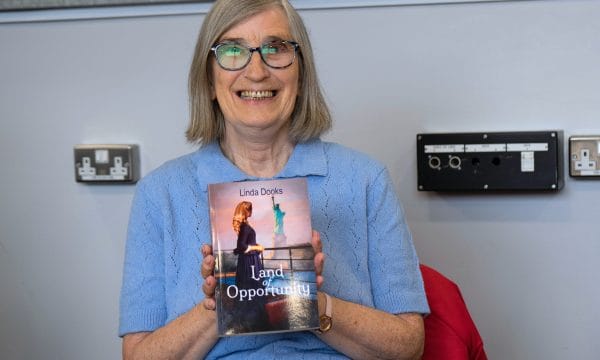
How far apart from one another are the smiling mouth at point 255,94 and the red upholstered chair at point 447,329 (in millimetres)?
448

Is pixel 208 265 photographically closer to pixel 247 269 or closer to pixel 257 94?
pixel 247 269

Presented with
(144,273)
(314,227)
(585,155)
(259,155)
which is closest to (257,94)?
(259,155)

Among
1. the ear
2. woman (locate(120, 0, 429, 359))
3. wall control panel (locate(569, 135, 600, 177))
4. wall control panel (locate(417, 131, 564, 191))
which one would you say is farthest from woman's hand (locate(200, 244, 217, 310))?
wall control panel (locate(569, 135, 600, 177))

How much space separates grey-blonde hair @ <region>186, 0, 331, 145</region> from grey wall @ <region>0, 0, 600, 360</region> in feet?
1.37

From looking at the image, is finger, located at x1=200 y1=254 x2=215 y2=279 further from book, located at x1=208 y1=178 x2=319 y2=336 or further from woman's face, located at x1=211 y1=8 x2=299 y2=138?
woman's face, located at x1=211 y1=8 x2=299 y2=138

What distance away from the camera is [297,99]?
64.3 inches

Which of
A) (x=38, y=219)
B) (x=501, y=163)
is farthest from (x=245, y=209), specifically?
(x=38, y=219)

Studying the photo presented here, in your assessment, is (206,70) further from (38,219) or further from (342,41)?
(38,219)

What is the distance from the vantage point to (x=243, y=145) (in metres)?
1.60

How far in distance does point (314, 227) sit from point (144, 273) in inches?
11.8

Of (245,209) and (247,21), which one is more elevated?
(247,21)

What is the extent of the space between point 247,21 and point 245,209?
16.1 inches

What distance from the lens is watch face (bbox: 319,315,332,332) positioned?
1386mm

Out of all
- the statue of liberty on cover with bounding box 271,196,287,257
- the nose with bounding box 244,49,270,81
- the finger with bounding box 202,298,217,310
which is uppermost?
the nose with bounding box 244,49,270,81
